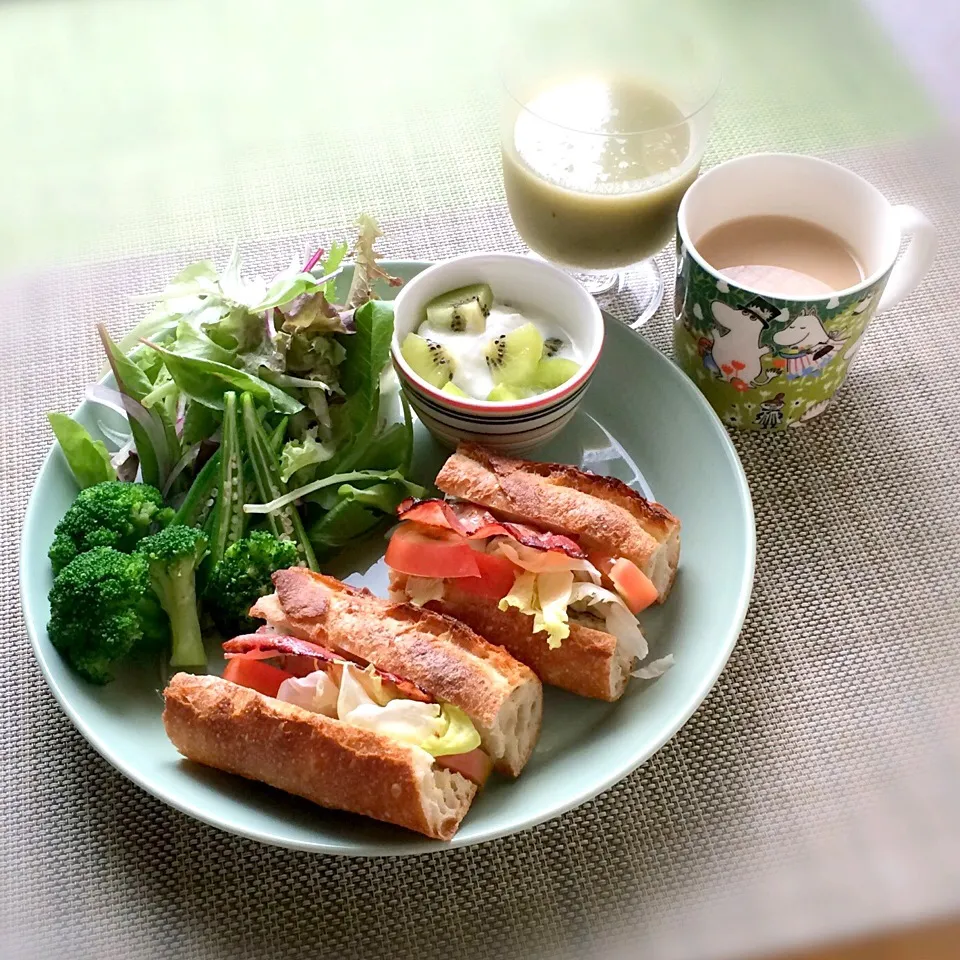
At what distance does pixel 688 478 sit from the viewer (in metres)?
A: 2.35

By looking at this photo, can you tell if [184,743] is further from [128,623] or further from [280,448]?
[280,448]

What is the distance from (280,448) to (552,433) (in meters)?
0.65

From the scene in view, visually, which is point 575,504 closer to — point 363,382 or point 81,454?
point 363,382

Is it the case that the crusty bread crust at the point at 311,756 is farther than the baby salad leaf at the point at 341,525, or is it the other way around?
the baby salad leaf at the point at 341,525

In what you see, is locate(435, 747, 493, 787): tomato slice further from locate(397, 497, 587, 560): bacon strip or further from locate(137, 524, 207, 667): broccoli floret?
locate(137, 524, 207, 667): broccoli floret

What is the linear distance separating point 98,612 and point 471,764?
2.61ft

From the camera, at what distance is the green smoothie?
8.14 ft

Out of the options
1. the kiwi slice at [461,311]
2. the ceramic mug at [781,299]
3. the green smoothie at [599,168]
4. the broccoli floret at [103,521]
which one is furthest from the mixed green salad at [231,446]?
the ceramic mug at [781,299]

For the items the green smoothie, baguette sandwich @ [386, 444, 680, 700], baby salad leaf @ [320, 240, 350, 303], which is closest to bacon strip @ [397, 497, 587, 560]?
baguette sandwich @ [386, 444, 680, 700]

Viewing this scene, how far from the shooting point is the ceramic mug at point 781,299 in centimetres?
226

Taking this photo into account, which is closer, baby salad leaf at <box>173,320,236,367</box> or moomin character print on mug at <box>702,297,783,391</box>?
moomin character print on mug at <box>702,297,783,391</box>

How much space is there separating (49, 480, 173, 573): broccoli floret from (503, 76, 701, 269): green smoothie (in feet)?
4.03

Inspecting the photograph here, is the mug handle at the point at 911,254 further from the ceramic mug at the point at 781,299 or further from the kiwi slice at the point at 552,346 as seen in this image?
the kiwi slice at the point at 552,346

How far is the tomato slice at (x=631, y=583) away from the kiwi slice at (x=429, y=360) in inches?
24.3
